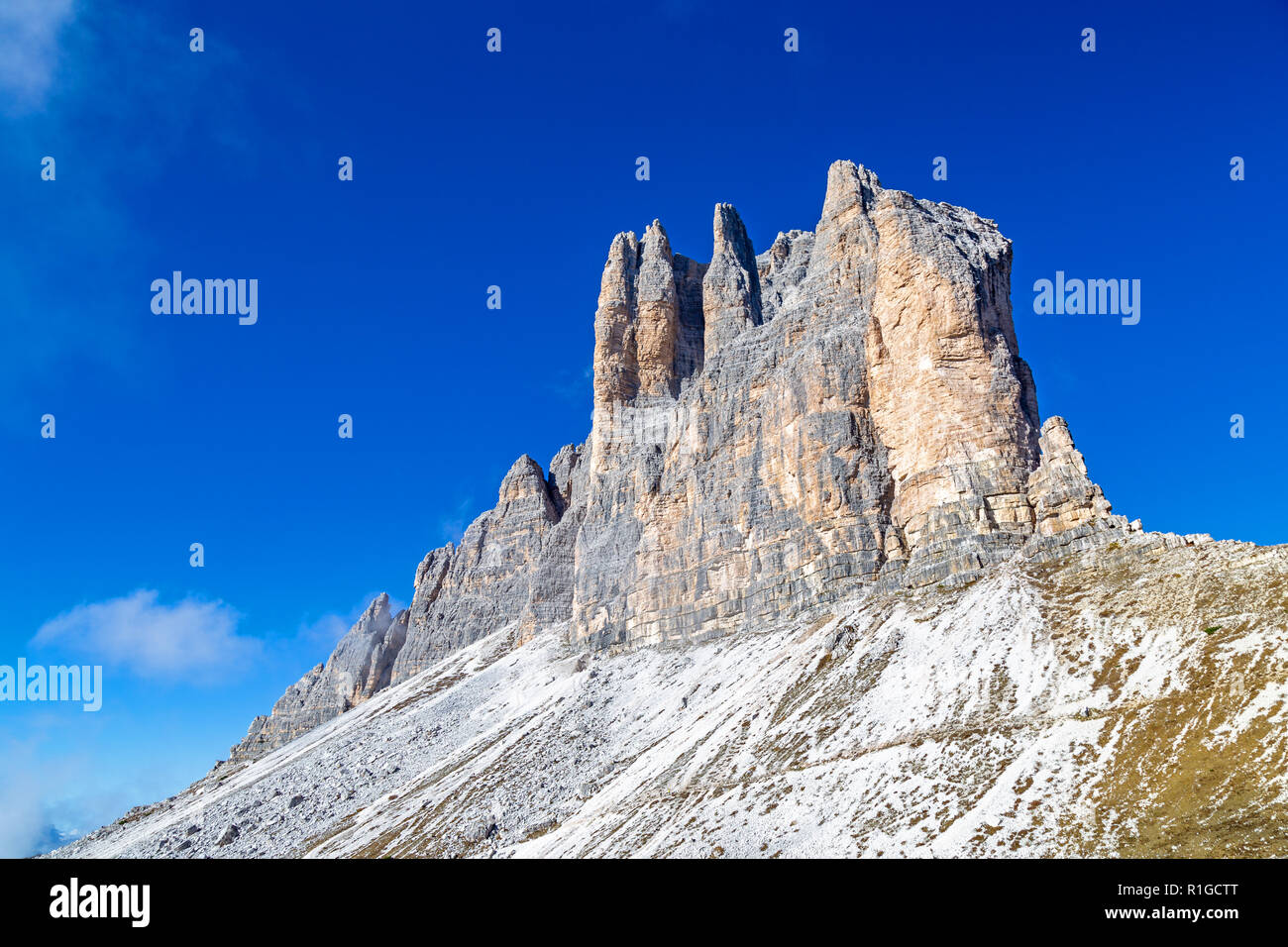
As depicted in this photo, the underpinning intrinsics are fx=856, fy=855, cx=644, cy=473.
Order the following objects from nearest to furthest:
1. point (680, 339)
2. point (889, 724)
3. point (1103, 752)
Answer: point (1103, 752) → point (889, 724) → point (680, 339)

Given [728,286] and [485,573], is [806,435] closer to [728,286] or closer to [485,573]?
[728,286]

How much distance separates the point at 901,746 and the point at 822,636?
23.7 m

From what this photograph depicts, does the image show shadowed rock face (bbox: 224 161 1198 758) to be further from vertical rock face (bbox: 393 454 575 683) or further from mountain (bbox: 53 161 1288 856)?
vertical rock face (bbox: 393 454 575 683)

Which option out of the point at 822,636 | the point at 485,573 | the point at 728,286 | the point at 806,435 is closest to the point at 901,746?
the point at 822,636

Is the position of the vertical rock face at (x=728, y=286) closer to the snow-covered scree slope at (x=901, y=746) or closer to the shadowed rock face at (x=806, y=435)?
the shadowed rock face at (x=806, y=435)

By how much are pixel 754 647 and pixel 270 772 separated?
66131mm

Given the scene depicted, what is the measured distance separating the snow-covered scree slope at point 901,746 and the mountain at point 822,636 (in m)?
0.23

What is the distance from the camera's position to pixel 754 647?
258ft

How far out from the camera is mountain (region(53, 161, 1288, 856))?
36.1 metres

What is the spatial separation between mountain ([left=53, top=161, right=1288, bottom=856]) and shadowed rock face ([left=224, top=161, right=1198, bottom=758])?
379mm

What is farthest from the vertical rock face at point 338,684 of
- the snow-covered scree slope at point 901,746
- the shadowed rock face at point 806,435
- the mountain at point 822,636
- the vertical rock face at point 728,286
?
the vertical rock face at point 728,286

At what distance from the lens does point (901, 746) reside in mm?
43875
